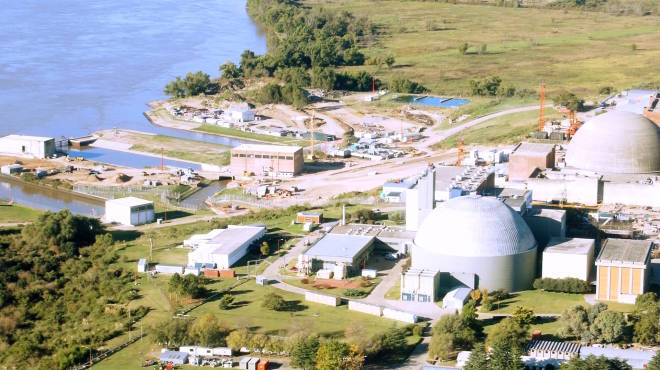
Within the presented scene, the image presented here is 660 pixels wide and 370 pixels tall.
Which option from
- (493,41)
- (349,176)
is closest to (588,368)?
(349,176)

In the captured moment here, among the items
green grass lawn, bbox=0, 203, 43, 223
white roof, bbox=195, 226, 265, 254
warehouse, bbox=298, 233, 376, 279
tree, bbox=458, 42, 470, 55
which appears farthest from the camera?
tree, bbox=458, 42, 470, 55

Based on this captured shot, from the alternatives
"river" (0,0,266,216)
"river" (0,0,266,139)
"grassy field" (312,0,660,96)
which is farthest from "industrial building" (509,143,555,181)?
"river" (0,0,266,139)

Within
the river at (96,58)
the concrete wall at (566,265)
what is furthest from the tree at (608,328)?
the river at (96,58)

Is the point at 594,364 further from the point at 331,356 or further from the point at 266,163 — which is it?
the point at 266,163

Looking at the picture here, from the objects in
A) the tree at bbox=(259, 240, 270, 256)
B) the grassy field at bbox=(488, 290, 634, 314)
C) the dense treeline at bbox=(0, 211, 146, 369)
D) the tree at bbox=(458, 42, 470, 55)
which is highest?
the tree at bbox=(458, 42, 470, 55)

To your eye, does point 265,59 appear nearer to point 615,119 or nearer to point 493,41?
point 493,41

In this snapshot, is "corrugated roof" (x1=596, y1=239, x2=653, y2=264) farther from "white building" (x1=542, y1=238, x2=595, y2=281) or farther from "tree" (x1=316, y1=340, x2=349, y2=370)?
"tree" (x1=316, y1=340, x2=349, y2=370)

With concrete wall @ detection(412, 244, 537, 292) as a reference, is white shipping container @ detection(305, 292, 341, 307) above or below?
below
